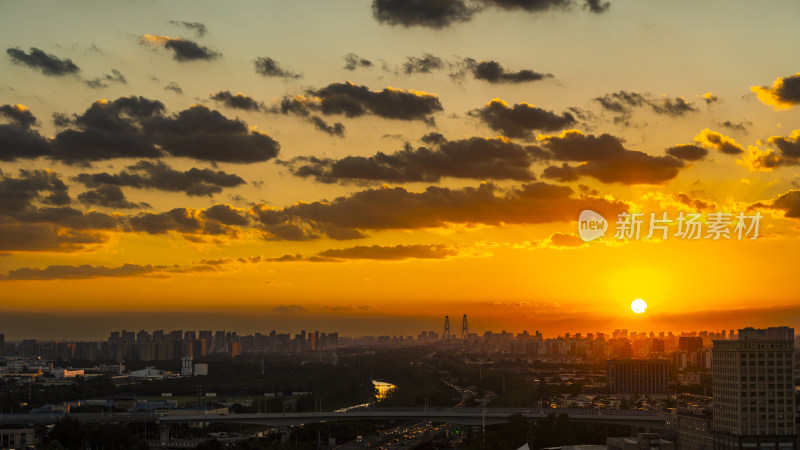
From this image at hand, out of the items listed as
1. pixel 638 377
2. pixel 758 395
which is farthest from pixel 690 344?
pixel 758 395

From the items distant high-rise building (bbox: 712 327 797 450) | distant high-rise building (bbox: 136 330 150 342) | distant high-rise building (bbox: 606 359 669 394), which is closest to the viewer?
distant high-rise building (bbox: 712 327 797 450)

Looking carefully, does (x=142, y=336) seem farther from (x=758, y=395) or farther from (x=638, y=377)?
(x=758, y=395)

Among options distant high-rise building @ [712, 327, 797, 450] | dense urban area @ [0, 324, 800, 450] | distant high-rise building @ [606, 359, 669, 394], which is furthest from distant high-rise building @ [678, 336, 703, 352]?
distant high-rise building @ [712, 327, 797, 450]

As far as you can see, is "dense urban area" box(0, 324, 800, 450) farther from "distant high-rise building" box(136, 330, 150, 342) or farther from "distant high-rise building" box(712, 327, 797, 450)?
"distant high-rise building" box(136, 330, 150, 342)

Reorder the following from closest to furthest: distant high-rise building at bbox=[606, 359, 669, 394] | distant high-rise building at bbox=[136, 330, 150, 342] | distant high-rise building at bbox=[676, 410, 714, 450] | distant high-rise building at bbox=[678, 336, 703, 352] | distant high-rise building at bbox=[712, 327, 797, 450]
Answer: distant high-rise building at bbox=[712, 327, 797, 450]
distant high-rise building at bbox=[676, 410, 714, 450]
distant high-rise building at bbox=[606, 359, 669, 394]
distant high-rise building at bbox=[678, 336, 703, 352]
distant high-rise building at bbox=[136, 330, 150, 342]

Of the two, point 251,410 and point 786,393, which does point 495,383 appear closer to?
point 251,410
